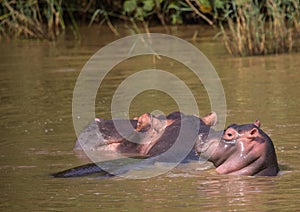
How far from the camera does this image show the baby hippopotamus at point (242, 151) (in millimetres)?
5414

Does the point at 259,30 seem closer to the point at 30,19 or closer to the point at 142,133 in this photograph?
the point at 30,19

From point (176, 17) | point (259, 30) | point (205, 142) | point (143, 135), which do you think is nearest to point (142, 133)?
point (143, 135)

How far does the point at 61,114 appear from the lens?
770 centimetres

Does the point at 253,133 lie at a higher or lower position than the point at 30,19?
higher

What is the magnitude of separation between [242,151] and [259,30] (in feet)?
14.8

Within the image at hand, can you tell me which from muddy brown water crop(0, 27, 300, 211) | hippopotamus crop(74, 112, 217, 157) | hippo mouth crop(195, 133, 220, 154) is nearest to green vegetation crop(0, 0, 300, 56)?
muddy brown water crop(0, 27, 300, 211)

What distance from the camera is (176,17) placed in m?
12.4

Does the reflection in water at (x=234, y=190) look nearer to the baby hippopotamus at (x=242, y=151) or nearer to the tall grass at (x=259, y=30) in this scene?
the baby hippopotamus at (x=242, y=151)

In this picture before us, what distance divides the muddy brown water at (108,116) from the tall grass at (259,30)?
0.48 feet

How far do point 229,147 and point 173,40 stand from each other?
19.4 feet

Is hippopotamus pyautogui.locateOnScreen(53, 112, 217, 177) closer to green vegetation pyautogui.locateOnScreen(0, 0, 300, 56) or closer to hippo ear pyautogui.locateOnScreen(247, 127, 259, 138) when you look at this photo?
hippo ear pyautogui.locateOnScreen(247, 127, 259, 138)

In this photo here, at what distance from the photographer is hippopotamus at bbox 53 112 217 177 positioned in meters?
5.93

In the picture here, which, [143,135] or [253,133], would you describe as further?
[143,135]

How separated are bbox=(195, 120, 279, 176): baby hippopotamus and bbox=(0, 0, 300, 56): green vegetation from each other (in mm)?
4169
